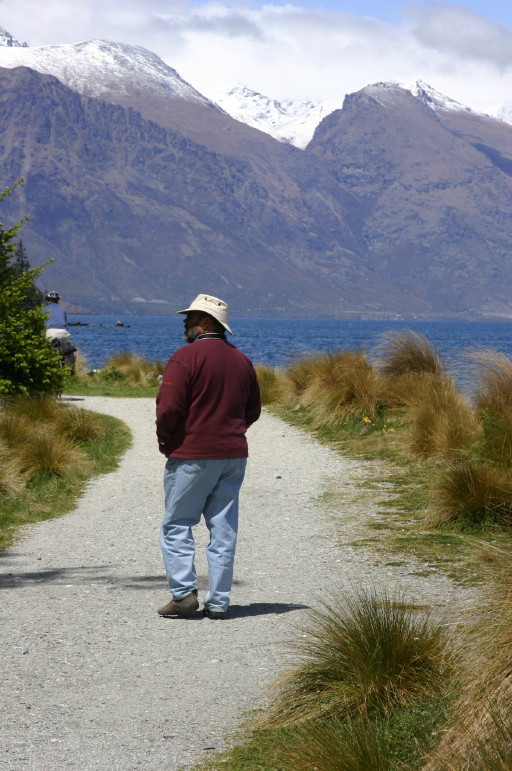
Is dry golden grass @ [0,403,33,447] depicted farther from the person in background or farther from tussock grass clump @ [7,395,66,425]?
the person in background

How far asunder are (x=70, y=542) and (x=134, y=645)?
10.1ft

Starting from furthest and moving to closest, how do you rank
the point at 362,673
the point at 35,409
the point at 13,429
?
the point at 35,409, the point at 13,429, the point at 362,673

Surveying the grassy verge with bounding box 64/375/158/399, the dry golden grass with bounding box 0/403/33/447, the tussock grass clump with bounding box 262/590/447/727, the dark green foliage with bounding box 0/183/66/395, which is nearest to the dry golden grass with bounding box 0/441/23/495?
the dry golden grass with bounding box 0/403/33/447

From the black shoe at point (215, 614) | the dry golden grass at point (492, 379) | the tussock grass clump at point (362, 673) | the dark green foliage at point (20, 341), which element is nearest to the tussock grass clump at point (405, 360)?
the dry golden grass at point (492, 379)

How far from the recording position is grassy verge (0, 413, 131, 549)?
927 centimetres

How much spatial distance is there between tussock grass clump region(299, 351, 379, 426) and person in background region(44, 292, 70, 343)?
4702 millimetres

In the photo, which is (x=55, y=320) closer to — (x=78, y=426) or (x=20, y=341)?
(x=20, y=341)

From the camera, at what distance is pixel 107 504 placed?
10203mm

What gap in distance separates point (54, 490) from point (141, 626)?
5.14m

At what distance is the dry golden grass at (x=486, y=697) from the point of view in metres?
3.22

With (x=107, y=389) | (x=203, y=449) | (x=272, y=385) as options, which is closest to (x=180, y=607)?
(x=203, y=449)

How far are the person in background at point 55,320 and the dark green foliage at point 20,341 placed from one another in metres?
3.15

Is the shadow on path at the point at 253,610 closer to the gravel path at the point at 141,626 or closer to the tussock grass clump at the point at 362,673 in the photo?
the gravel path at the point at 141,626

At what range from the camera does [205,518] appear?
6031 mm
